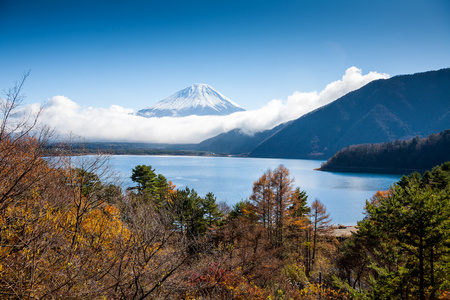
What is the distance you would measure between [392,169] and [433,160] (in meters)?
16.8

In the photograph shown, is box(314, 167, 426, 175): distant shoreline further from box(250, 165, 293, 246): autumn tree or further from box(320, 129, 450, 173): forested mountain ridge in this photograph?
box(250, 165, 293, 246): autumn tree

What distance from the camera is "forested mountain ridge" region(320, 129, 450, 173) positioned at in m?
109

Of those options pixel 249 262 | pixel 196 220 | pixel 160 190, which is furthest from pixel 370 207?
pixel 160 190

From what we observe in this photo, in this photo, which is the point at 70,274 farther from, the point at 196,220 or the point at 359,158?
the point at 359,158

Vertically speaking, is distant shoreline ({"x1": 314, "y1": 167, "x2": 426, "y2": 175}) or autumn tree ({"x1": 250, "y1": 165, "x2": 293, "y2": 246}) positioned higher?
autumn tree ({"x1": 250, "y1": 165, "x2": 293, "y2": 246})

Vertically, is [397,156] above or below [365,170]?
above

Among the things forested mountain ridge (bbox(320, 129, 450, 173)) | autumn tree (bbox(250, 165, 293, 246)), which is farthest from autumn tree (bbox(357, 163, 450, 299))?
forested mountain ridge (bbox(320, 129, 450, 173))

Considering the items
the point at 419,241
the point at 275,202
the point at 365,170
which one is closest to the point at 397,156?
the point at 365,170

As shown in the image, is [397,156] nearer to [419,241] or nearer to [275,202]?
[275,202]

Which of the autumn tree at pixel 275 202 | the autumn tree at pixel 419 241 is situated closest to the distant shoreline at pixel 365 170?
the autumn tree at pixel 275 202

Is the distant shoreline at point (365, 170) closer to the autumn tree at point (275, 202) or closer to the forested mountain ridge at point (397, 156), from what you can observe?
the forested mountain ridge at point (397, 156)

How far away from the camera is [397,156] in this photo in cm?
11781

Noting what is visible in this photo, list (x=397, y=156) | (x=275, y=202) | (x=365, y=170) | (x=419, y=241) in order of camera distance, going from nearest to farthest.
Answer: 1. (x=419, y=241)
2. (x=275, y=202)
3. (x=397, y=156)
4. (x=365, y=170)

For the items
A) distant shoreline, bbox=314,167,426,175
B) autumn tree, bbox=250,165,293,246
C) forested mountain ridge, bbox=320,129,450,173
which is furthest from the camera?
forested mountain ridge, bbox=320,129,450,173
